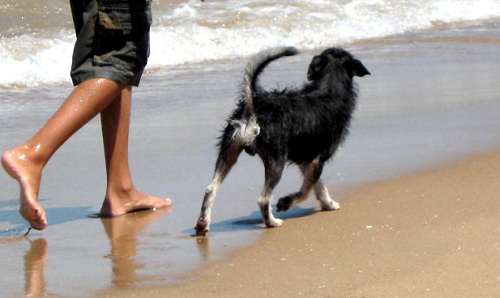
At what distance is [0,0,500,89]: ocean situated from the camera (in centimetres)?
1143

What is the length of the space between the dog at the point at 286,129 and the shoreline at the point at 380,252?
0.22m

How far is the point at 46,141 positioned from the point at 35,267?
0.83 metres

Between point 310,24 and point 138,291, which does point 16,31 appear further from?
point 138,291

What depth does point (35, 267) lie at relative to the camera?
4.63m

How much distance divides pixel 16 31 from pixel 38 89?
3.39m

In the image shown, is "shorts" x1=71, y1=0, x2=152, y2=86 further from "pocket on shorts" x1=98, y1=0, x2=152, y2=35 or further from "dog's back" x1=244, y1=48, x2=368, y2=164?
"dog's back" x1=244, y1=48, x2=368, y2=164

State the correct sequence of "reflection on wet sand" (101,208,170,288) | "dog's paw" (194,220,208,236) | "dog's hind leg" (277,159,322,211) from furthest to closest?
"dog's hind leg" (277,159,322,211), "dog's paw" (194,220,208,236), "reflection on wet sand" (101,208,170,288)

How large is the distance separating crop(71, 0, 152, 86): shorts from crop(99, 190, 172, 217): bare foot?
65 cm

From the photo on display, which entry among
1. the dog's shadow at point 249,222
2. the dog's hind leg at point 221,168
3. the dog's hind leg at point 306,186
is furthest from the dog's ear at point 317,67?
the dog's hind leg at point 221,168

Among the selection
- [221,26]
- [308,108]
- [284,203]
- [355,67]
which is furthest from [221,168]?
[221,26]

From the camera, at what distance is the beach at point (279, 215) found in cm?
423

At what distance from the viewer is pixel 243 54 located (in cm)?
1264

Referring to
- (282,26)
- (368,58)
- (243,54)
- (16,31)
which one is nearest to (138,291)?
(368,58)

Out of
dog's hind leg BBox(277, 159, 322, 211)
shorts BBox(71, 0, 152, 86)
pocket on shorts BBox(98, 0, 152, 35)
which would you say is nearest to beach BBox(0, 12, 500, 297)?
dog's hind leg BBox(277, 159, 322, 211)
